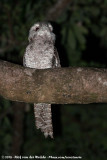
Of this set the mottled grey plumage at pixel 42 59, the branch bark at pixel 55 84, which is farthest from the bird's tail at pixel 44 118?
the branch bark at pixel 55 84

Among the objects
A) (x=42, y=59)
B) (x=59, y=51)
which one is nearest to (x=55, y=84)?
(x=42, y=59)

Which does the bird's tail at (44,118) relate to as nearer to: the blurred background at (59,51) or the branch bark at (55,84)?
the branch bark at (55,84)

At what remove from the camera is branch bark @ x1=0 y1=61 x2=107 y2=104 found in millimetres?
2221

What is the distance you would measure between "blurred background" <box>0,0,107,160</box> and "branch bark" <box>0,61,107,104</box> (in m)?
1.46

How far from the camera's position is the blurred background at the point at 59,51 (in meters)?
4.13

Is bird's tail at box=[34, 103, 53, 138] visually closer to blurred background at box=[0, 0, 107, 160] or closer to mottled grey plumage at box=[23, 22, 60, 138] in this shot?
mottled grey plumage at box=[23, 22, 60, 138]

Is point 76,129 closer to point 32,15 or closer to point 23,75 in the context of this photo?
point 32,15

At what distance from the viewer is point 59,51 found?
4.39 meters

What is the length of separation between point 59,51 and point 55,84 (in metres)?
2.18

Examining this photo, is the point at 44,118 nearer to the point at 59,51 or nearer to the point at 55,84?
the point at 55,84

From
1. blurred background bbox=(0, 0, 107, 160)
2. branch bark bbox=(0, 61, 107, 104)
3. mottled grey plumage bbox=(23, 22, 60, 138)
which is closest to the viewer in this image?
branch bark bbox=(0, 61, 107, 104)

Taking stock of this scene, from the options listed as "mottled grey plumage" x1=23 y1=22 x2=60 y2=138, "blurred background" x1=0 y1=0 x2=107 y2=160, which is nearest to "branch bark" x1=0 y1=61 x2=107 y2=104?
"mottled grey plumage" x1=23 y1=22 x2=60 y2=138

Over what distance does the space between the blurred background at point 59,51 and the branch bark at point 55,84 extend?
4.78 feet

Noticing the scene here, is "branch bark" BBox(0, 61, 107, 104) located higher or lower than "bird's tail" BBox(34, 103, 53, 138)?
higher
